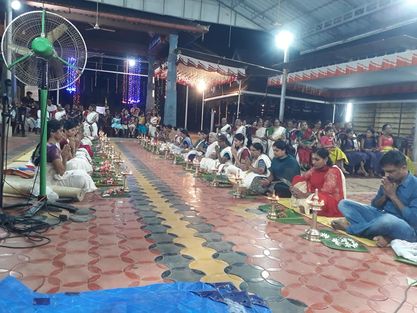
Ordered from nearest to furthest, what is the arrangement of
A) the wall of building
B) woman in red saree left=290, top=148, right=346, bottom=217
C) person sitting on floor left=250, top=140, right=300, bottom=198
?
woman in red saree left=290, top=148, right=346, bottom=217, person sitting on floor left=250, top=140, right=300, bottom=198, the wall of building

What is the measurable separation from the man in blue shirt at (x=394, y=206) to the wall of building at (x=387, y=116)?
36.5ft

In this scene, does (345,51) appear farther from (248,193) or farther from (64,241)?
(64,241)

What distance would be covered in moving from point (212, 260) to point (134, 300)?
100cm

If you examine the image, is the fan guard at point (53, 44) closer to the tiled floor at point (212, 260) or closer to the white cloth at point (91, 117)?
the tiled floor at point (212, 260)

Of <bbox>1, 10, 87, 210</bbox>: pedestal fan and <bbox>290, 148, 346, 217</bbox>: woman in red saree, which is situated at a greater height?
<bbox>1, 10, 87, 210</bbox>: pedestal fan

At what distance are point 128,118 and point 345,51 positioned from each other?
438 inches

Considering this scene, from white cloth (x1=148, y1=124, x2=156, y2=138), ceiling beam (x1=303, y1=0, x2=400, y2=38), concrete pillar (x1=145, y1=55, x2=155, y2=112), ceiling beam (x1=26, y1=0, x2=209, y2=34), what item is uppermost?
ceiling beam (x1=303, y1=0, x2=400, y2=38)

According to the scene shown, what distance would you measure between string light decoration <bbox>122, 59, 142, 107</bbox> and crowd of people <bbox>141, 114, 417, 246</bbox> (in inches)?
383

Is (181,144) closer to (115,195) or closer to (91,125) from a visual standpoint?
(91,125)

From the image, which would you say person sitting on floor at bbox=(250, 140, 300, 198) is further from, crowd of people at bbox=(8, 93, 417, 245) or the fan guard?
the fan guard

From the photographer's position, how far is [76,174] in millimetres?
5098

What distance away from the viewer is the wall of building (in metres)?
13.9

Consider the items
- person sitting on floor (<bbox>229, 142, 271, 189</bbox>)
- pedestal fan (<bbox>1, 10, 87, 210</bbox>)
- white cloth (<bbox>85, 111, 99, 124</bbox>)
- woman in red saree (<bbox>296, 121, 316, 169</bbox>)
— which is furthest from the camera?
white cloth (<bbox>85, 111, 99, 124</bbox>)

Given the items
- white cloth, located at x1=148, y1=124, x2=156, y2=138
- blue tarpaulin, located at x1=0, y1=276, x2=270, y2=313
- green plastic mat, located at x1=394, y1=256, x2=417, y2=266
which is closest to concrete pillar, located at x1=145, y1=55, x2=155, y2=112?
white cloth, located at x1=148, y1=124, x2=156, y2=138
